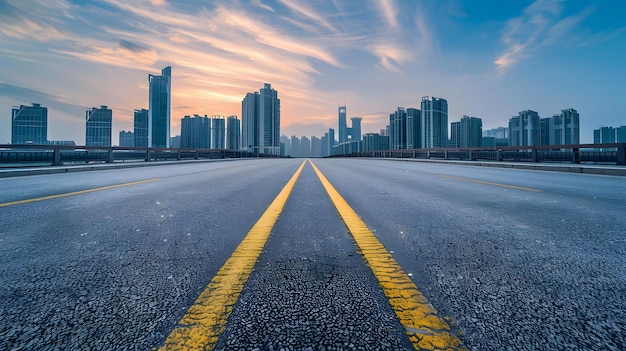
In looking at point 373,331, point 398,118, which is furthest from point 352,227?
point 398,118

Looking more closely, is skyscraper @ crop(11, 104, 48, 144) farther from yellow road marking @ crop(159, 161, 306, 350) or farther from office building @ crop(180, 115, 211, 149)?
yellow road marking @ crop(159, 161, 306, 350)

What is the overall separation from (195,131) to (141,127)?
31.0 meters

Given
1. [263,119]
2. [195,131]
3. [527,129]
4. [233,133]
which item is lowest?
[527,129]

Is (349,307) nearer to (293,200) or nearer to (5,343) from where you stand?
Answer: (5,343)

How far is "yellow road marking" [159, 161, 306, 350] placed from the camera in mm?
1117

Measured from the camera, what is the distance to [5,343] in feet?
3.68

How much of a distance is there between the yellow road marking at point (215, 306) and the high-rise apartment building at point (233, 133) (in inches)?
7511

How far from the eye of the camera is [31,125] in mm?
83812

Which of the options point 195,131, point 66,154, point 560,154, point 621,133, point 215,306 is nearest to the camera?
point 215,306

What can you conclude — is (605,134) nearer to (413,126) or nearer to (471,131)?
(471,131)

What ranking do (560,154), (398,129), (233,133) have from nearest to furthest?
(560,154) → (398,129) → (233,133)

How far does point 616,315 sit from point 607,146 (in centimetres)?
1816

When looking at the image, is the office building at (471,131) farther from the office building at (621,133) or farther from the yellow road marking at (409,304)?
the yellow road marking at (409,304)

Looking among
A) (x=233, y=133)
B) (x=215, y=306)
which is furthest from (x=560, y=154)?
(x=233, y=133)
